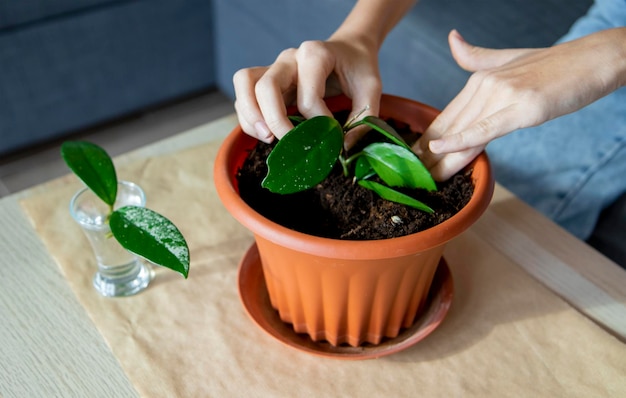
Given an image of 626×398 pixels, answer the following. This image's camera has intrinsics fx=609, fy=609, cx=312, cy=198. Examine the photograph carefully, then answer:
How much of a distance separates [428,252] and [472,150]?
11 centimetres

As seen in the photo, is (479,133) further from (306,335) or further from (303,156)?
(306,335)

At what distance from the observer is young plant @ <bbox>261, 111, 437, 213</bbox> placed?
1.71 ft

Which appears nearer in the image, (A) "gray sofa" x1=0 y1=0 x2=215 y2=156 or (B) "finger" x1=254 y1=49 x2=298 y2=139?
(B) "finger" x1=254 y1=49 x2=298 y2=139

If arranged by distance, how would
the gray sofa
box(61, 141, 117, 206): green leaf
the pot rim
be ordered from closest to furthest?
the pot rim → box(61, 141, 117, 206): green leaf → the gray sofa

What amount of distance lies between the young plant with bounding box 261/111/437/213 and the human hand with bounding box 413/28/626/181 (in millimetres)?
34

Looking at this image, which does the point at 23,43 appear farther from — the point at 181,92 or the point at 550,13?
the point at 550,13

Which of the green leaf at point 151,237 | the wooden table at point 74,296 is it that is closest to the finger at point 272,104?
the green leaf at point 151,237

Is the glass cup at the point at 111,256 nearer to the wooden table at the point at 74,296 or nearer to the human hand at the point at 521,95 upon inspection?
the wooden table at the point at 74,296

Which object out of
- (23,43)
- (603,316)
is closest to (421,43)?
(603,316)

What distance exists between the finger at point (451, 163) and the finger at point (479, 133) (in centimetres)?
3

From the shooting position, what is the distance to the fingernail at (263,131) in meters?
0.58

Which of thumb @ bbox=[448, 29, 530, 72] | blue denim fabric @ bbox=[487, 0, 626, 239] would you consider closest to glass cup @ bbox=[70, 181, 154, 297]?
thumb @ bbox=[448, 29, 530, 72]

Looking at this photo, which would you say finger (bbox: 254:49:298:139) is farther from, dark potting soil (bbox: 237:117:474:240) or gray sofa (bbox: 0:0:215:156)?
gray sofa (bbox: 0:0:215:156)

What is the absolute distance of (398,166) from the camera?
1.86 feet
